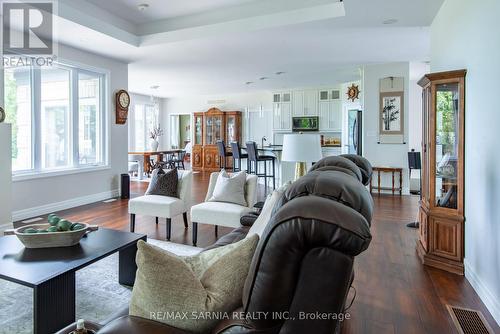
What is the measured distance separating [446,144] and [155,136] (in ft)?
28.2

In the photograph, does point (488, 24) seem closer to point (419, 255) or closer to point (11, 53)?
point (419, 255)

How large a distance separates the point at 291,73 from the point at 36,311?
23.0 ft

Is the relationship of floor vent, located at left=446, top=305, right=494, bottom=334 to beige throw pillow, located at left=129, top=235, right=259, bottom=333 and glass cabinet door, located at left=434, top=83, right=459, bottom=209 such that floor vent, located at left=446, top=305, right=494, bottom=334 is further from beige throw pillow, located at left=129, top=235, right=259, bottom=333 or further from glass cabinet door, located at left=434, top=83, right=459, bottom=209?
beige throw pillow, located at left=129, top=235, right=259, bottom=333

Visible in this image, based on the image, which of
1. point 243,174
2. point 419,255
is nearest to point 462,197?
point 419,255

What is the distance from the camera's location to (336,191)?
1.04 metres

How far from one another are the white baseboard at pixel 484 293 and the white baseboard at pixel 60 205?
5.42 metres

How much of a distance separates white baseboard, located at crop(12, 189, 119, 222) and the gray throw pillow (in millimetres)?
3083

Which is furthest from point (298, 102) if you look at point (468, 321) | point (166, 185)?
point (468, 321)

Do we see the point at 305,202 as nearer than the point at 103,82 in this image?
Yes

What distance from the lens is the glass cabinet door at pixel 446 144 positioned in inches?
117

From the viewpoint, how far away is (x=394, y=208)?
17.9ft

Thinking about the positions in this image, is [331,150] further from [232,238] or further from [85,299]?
[85,299]

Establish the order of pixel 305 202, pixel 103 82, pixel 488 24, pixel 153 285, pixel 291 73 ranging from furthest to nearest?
pixel 291 73 < pixel 103 82 < pixel 488 24 < pixel 153 285 < pixel 305 202

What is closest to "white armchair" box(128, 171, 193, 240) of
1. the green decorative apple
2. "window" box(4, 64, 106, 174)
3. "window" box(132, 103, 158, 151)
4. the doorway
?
the green decorative apple
